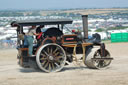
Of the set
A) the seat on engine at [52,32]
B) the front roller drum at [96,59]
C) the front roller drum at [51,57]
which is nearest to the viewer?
the front roller drum at [51,57]

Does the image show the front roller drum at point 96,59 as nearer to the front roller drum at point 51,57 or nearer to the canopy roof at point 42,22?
the front roller drum at point 51,57

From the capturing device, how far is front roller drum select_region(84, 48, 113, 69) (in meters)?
12.8

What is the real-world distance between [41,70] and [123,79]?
120 inches

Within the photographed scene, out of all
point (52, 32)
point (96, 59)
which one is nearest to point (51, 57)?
point (52, 32)

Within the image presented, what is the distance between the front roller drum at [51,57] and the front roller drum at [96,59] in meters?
1.01

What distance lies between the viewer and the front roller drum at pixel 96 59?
1279cm

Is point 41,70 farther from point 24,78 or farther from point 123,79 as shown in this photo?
point 123,79

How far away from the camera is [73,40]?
12648 millimetres

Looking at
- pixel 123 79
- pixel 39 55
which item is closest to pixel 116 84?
pixel 123 79

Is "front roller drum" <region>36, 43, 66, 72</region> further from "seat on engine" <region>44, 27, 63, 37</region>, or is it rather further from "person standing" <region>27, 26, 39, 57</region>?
"seat on engine" <region>44, 27, 63, 37</region>

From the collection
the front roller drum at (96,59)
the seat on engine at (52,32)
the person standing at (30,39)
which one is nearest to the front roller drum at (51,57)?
the person standing at (30,39)

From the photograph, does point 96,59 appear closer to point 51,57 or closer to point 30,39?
point 51,57

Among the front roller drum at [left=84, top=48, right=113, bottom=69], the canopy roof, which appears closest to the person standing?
the canopy roof

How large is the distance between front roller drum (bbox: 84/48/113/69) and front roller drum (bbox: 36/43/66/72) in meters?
1.01
